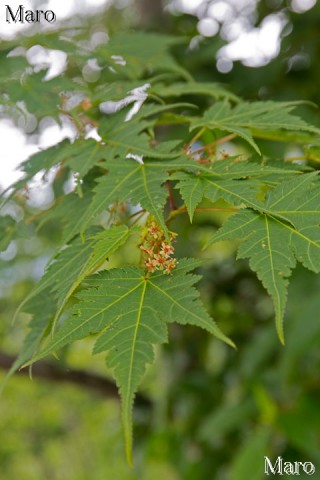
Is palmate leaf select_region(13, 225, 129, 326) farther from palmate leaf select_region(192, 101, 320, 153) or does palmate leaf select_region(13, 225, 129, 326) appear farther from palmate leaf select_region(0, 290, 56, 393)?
palmate leaf select_region(192, 101, 320, 153)

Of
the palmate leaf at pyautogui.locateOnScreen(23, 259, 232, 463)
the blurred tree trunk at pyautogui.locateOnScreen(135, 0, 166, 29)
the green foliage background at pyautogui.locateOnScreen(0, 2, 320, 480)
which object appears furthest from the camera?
the blurred tree trunk at pyautogui.locateOnScreen(135, 0, 166, 29)

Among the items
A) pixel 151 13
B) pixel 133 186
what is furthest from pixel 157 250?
pixel 151 13

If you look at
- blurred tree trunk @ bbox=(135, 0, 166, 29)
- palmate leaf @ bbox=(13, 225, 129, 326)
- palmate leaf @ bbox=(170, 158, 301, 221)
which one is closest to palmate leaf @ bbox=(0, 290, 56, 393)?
palmate leaf @ bbox=(13, 225, 129, 326)

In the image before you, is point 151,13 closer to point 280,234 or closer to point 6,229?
point 6,229

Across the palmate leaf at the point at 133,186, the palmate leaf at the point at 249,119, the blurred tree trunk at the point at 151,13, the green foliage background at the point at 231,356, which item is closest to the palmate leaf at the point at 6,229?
the green foliage background at the point at 231,356

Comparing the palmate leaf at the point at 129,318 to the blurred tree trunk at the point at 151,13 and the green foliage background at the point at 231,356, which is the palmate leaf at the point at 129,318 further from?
the blurred tree trunk at the point at 151,13

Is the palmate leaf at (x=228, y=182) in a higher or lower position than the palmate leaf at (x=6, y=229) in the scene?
higher
